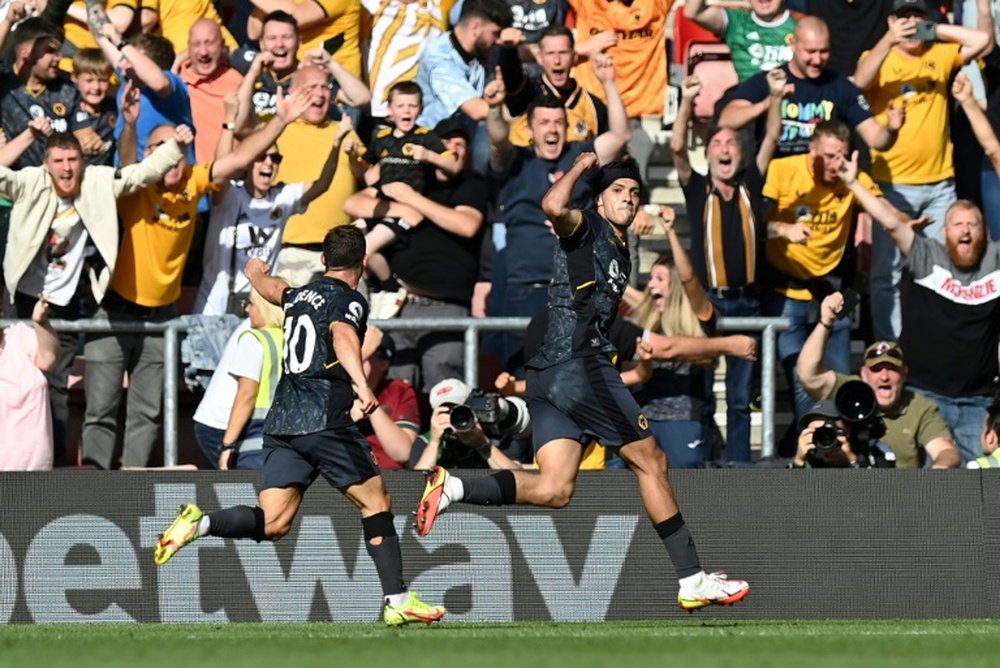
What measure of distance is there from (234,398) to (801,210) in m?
4.35

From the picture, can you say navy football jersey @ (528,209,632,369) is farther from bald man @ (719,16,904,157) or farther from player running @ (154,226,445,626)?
bald man @ (719,16,904,157)

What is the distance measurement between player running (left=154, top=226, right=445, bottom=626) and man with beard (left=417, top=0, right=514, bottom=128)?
4.31 metres

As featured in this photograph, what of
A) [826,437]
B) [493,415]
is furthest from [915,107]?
[493,415]

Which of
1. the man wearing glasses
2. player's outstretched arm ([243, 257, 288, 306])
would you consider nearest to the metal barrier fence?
the man wearing glasses

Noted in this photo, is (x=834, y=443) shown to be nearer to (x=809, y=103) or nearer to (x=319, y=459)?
(x=809, y=103)

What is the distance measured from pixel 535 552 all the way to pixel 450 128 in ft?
10.7

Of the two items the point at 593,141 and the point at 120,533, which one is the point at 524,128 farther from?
the point at 120,533

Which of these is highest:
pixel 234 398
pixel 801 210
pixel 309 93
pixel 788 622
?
pixel 309 93

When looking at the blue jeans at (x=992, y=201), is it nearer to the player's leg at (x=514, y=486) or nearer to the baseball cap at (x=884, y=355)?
the baseball cap at (x=884, y=355)

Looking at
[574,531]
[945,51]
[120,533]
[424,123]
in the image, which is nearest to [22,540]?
[120,533]

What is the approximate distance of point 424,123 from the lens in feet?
45.1

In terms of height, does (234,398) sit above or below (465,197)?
below

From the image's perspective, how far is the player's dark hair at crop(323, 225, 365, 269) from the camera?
31.3 ft

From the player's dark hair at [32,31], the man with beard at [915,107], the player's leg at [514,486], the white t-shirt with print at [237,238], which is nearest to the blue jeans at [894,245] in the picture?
the man with beard at [915,107]
